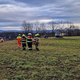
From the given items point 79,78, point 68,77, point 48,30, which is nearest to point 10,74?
point 68,77

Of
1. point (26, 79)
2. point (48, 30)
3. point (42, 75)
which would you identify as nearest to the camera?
point (26, 79)

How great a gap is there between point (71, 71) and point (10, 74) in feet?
10.2

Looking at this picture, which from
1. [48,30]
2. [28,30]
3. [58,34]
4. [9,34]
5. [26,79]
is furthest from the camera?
[9,34]

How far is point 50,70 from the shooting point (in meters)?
6.86

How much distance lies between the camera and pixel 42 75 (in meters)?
6.16

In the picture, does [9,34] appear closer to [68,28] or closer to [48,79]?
[68,28]

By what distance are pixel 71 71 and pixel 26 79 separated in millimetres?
2423

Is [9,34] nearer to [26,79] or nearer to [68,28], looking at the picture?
[68,28]

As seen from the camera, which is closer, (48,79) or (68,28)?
(48,79)

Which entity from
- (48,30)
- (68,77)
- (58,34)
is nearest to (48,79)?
(68,77)

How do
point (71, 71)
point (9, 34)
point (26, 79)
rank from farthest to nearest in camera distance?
point (9, 34) < point (71, 71) < point (26, 79)

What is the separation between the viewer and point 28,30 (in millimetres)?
89250

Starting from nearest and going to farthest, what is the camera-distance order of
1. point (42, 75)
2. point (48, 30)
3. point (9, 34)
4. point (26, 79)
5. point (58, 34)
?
point (26, 79) → point (42, 75) → point (58, 34) → point (48, 30) → point (9, 34)

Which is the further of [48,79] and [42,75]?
[42,75]
